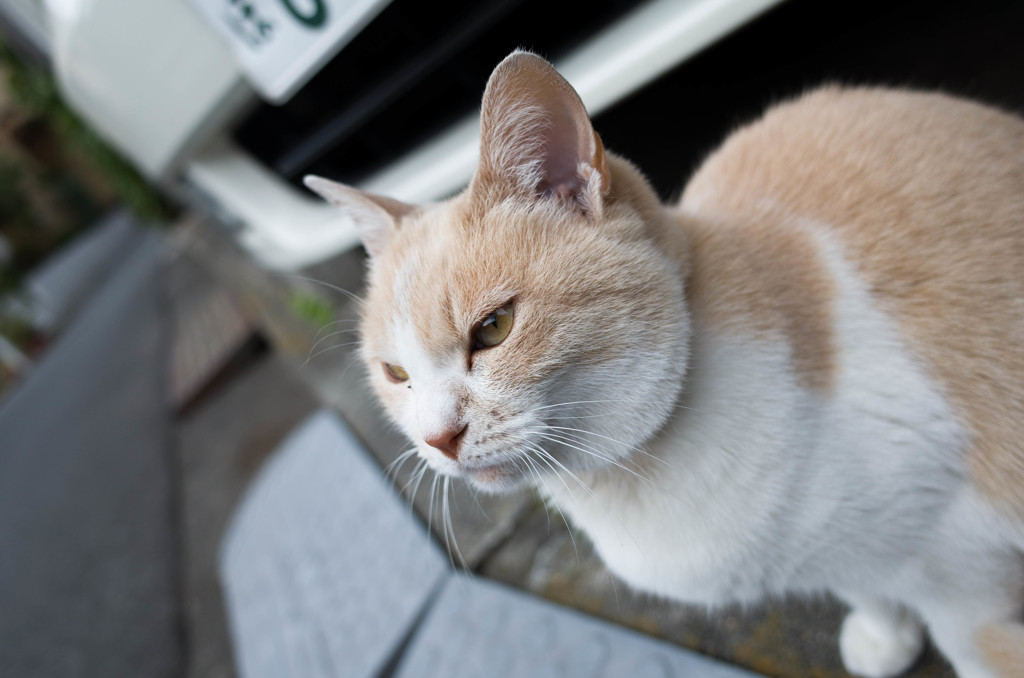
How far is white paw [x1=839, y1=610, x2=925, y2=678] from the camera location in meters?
1.04

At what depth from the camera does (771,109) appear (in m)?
1.25

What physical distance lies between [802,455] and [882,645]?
1.65 feet

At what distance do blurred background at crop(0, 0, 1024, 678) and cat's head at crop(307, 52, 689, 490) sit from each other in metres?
0.32

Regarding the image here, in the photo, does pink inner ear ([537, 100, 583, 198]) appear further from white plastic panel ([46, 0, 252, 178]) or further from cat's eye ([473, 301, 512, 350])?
white plastic panel ([46, 0, 252, 178])

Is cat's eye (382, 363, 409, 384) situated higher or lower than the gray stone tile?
higher

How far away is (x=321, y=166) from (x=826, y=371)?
1.75 meters

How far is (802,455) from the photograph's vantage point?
2.77 feet

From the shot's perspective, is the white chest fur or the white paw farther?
the white paw

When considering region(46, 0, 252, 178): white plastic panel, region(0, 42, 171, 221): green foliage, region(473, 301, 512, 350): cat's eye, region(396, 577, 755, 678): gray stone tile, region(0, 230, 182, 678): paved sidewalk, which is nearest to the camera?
region(473, 301, 512, 350): cat's eye

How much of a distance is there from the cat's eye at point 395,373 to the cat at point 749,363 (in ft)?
0.07

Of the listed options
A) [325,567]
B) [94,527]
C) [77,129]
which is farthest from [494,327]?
[77,129]

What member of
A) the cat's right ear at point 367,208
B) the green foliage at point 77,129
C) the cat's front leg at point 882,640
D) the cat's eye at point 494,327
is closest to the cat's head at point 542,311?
the cat's eye at point 494,327

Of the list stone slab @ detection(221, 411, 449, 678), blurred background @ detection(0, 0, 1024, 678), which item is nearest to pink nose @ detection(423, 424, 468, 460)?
blurred background @ detection(0, 0, 1024, 678)

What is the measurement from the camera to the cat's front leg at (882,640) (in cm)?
104
